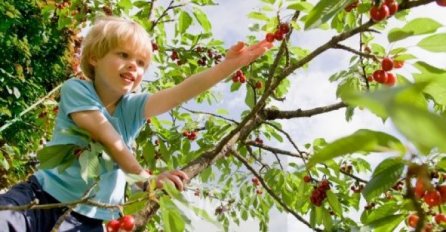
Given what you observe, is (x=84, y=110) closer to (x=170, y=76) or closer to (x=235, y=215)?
(x=170, y=76)

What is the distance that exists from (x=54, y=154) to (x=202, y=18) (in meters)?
1.92

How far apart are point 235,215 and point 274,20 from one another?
7.79ft

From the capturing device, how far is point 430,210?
3.98ft

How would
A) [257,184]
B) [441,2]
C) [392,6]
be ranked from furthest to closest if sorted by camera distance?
[257,184] → [392,6] → [441,2]

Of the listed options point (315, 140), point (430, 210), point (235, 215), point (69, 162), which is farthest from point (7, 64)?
point (430, 210)

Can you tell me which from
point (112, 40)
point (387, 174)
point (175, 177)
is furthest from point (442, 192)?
point (112, 40)

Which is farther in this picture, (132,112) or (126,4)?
(126,4)

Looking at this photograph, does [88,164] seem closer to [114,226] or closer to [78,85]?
[114,226]

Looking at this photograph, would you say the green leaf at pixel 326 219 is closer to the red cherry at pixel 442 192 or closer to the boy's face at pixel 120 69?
the red cherry at pixel 442 192

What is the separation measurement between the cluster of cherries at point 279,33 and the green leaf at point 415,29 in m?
0.91

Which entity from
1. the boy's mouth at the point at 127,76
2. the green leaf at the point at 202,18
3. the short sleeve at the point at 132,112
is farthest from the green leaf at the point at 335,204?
the green leaf at the point at 202,18

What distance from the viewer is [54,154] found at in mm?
1465

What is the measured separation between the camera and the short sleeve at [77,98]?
1862 mm

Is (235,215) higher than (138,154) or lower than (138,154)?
lower
